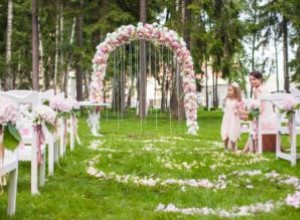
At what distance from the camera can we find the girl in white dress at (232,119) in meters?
11.5

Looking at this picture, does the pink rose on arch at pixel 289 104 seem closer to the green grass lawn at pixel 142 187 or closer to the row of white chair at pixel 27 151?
the green grass lawn at pixel 142 187

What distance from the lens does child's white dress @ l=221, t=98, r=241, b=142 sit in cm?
1152

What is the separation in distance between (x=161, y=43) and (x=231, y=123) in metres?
2.13

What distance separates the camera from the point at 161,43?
11750 mm

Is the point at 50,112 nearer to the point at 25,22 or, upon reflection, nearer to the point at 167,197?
the point at 167,197

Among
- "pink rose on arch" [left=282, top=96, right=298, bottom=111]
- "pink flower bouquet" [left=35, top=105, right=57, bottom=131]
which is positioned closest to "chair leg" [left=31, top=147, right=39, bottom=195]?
"pink flower bouquet" [left=35, top=105, right=57, bottom=131]

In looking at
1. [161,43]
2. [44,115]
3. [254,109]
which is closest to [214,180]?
[44,115]

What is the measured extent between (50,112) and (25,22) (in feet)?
99.9

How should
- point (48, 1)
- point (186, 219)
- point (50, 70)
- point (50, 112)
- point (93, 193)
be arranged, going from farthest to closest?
1. point (50, 70)
2. point (48, 1)
3. point (93, 193)
4. point (50, 112)
5. point (186, 219)

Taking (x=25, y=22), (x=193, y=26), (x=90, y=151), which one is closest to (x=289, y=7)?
(x=193, y=26)

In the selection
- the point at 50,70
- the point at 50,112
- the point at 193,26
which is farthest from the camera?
the point at 50,70

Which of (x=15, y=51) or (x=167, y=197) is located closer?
(x=167, y=197)

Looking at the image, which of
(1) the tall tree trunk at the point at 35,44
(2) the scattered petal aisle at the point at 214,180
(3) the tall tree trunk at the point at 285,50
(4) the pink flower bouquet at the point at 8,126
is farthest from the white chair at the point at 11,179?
(3) the tall tree trunk at the point at 285,50

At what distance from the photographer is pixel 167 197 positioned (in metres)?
6.23
